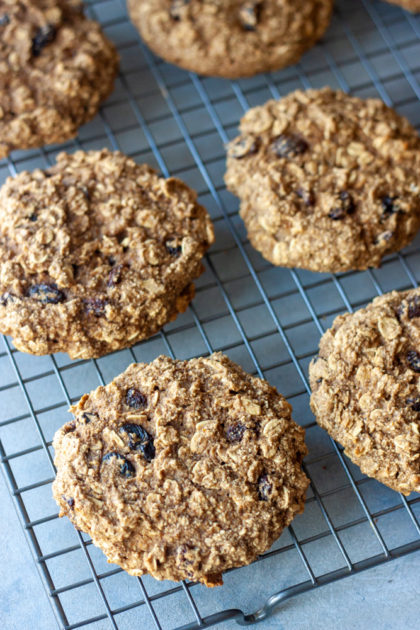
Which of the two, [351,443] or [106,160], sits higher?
[106,160]

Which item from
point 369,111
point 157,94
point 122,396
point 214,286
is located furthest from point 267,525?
point 157,94

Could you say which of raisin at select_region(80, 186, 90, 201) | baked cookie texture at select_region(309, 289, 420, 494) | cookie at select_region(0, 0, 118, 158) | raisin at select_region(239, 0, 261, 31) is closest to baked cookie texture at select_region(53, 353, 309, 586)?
baked cookie texture at select_region(309, 289, 420, 494)

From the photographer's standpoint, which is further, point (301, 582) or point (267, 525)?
point (301, 582)

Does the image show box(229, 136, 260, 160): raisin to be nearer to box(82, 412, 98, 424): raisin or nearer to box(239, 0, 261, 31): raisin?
box(239, 0, 261, 31): raisin

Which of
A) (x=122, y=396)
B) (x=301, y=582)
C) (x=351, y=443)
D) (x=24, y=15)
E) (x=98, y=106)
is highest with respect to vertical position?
(x=24, y=15)

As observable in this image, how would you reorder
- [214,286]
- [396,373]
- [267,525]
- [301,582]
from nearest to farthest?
1. [267,525]
2. [396,373]
3. [301,582]
4. [214,286]

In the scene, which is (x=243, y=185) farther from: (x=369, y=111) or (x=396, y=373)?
(x=396, y=373)
